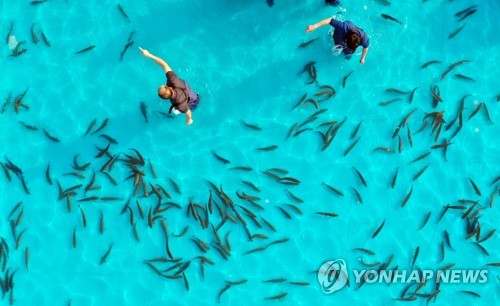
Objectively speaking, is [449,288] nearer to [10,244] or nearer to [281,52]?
[281,52]

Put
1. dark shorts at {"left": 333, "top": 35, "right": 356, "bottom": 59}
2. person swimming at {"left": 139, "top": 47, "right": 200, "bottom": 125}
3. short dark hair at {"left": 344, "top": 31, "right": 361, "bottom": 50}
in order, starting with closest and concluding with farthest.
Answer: person swimming at {"left": 139, "top": 47, "right": 200, "bottom": 125}
short dark hair at {"left": 344, "top": 31, "right": 361, "bottom": 50}
dark shorts at {"left": 333, "top": 35, "right": 356, "bottom": 59}

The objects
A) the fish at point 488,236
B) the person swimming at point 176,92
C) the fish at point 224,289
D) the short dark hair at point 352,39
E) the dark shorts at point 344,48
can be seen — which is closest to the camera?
the person swimming at point 176,92

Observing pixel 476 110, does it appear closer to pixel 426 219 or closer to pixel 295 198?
pixel 426 219

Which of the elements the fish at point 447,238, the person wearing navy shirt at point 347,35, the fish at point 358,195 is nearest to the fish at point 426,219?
the fish at point 447,238

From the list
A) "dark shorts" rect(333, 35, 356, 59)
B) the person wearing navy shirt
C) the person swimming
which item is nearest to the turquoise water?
"dark shorts" rect(333, 35, 356, 59)

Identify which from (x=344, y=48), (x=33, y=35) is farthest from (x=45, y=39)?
(x=344, y=48)

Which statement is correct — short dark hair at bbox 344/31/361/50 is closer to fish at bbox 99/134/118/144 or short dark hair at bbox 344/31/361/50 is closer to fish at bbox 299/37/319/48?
fish at bbox 299/37/319/48

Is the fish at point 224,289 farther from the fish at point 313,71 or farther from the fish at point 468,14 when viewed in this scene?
the fish at point 468,14
